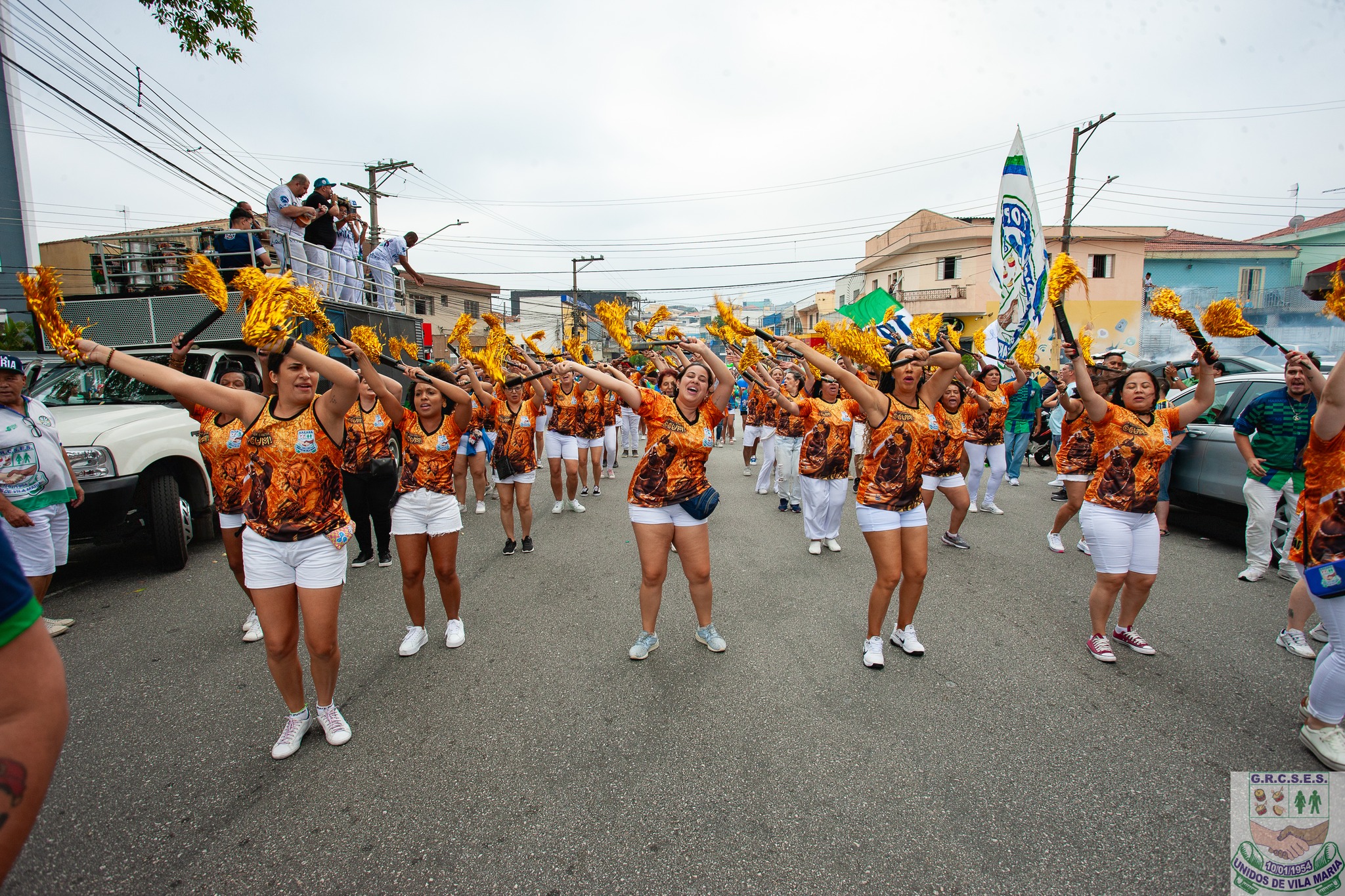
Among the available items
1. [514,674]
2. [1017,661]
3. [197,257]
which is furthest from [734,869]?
[197,257]

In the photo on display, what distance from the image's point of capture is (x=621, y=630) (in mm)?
4504

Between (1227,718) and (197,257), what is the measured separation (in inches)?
234

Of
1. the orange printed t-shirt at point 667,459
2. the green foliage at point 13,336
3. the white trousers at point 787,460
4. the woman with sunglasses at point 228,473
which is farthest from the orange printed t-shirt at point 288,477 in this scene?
the green foliage at point 13,336

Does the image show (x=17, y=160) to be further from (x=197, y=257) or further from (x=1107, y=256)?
(x=1107, y=256)

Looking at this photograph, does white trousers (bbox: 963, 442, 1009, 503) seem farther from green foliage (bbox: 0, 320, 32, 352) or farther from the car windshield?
green foliage (bbox: 0, 320, 32, 352)

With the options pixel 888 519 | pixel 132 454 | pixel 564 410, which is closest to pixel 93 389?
pixel 132 454

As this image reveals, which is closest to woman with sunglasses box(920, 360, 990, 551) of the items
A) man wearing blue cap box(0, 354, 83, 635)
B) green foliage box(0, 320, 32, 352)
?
man wearing blue cap box(0, 354, 83, 635)

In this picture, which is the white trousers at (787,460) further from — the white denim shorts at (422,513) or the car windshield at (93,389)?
the car windshield at (93,389)

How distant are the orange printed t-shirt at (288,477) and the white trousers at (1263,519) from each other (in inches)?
282

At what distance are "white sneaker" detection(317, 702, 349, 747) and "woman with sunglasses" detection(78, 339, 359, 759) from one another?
1 centimetres

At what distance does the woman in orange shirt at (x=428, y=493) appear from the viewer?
4008 mm

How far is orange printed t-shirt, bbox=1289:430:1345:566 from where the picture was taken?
111 inches

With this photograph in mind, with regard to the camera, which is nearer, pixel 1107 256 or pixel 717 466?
pixel 717 466

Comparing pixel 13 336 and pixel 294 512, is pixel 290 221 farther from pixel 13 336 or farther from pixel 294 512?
pixel 13 336
